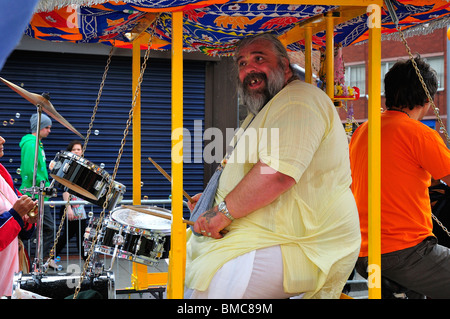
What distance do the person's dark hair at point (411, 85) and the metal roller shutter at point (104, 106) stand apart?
20.5ft

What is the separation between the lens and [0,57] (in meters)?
1.04

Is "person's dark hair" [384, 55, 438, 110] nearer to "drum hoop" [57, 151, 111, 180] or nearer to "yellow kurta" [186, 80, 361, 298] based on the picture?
"yellow kurta" [186, 80, 361, 298]

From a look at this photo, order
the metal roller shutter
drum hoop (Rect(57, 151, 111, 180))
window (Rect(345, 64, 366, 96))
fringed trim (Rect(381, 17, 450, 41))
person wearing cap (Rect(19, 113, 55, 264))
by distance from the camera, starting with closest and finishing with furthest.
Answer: fringed trim (Rect(381, 17, 450, 41)) → drum hoop (Rect(57, 151, 111, 180)) → person wearing cap (Rect(19, 113, 55, 264)) → the metal roller shutter → window (Rect(345, 64, 366, 96))

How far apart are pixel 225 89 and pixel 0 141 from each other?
5.72 metres

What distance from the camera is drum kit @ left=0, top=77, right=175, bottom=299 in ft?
11.3

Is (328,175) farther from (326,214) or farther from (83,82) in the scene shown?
(83,82)

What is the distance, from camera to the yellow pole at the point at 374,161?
111 inches

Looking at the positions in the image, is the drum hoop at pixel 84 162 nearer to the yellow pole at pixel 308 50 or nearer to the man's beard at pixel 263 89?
the man's beard at pixel 263 89

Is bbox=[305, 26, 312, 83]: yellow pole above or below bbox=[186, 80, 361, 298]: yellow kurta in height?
above

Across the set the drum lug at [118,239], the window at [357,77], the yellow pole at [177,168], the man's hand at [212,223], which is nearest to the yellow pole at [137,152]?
the drum lug at [118,239]

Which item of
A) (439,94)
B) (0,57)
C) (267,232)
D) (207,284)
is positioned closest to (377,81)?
(267,232)

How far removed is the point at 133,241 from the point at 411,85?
2.09 metres

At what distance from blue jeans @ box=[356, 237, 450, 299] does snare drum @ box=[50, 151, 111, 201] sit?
2003 millimetres

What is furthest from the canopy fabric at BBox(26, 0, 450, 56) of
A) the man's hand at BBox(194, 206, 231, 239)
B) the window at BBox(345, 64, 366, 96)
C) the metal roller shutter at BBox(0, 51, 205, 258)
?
the window at BBox(345, 64, 366, 96)
